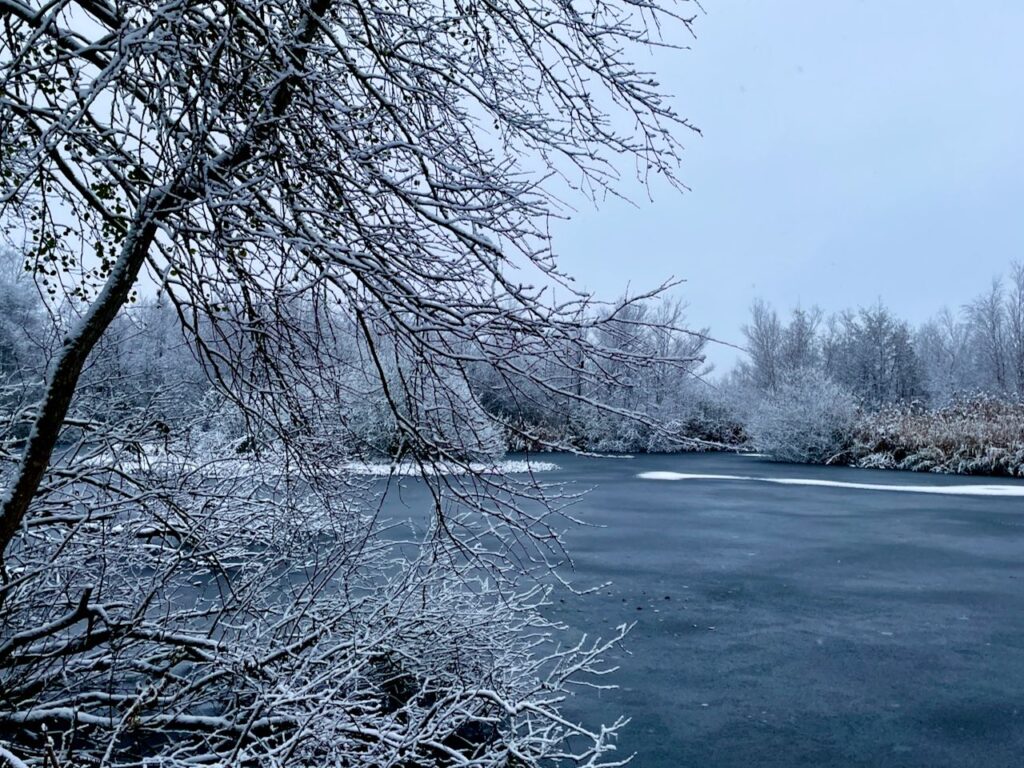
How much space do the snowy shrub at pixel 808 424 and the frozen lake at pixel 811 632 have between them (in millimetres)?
14718

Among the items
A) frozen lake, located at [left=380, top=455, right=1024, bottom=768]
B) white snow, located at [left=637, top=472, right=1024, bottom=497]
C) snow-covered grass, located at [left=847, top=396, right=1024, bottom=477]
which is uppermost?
snow-covered grass, located at [left=847, top=396, right=1024, bottom=477]

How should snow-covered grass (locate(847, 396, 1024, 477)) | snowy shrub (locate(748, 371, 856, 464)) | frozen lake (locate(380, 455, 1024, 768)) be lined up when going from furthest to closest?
snowy shrub (locate(748, 371, 856, 464)) < snow-covered grass (locate(847, 396, 1024, 477)) < frozen lake (locate(380, 455, 1024, 768))

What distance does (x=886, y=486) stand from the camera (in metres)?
21.7

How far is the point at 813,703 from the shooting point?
6.10 metres

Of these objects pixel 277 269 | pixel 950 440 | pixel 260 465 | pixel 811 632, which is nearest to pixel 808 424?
pixel 950 440

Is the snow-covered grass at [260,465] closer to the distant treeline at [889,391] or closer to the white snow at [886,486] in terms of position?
the distant treeline at [889,391]

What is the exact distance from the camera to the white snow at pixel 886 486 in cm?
1981

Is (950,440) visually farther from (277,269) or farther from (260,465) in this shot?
(277,269)

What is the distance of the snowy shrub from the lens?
31.1m

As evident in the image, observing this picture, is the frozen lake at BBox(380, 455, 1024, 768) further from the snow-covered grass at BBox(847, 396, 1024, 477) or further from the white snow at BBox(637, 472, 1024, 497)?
the snow-covered grass at BBox(847, 396, 1024, 477)

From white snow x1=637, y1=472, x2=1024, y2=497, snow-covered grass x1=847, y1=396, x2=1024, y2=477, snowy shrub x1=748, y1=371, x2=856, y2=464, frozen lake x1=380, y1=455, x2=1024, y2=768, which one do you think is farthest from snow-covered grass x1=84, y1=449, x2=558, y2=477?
snowy shrub x1=748, y1=371, x2=856, y2=464

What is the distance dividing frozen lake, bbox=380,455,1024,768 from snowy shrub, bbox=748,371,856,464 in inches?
579

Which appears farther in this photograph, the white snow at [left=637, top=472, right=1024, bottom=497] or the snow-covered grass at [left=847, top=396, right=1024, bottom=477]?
the snow-covered grass at [left=847, top=396, right=1024, bottom=477]

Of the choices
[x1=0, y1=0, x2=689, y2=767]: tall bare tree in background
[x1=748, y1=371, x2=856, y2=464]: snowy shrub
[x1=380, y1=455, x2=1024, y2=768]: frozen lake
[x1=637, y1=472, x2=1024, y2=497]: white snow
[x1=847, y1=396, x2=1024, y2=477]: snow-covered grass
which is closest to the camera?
[x1=0, y1=0, x2=689, y2=767]: tall bare tree in background
